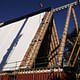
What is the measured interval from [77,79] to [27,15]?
20.0m

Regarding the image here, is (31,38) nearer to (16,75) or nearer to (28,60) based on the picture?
(28,60)

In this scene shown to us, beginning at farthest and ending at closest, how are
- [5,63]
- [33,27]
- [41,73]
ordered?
[33,27], [5,63], [41,73]

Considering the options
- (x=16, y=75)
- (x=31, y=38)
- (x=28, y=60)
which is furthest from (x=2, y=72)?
(x=31, y=38)

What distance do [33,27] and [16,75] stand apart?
10.1m

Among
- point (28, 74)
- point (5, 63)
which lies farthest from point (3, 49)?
point (28, 74)

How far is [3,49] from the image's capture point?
2539 cm

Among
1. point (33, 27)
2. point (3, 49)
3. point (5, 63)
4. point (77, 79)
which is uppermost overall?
point (33, 27)

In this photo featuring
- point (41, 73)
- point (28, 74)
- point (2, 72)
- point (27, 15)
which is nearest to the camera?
point (41, 73)

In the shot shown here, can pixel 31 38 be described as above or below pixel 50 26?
below

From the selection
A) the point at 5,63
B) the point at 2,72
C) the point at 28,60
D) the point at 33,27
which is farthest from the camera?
the point at 33,27

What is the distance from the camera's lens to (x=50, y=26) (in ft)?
83.5

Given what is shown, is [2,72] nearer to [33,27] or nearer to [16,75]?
[16,75]

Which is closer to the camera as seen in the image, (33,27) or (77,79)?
(77,79)

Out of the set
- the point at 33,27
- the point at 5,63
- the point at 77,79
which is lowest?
the point at 77,79
